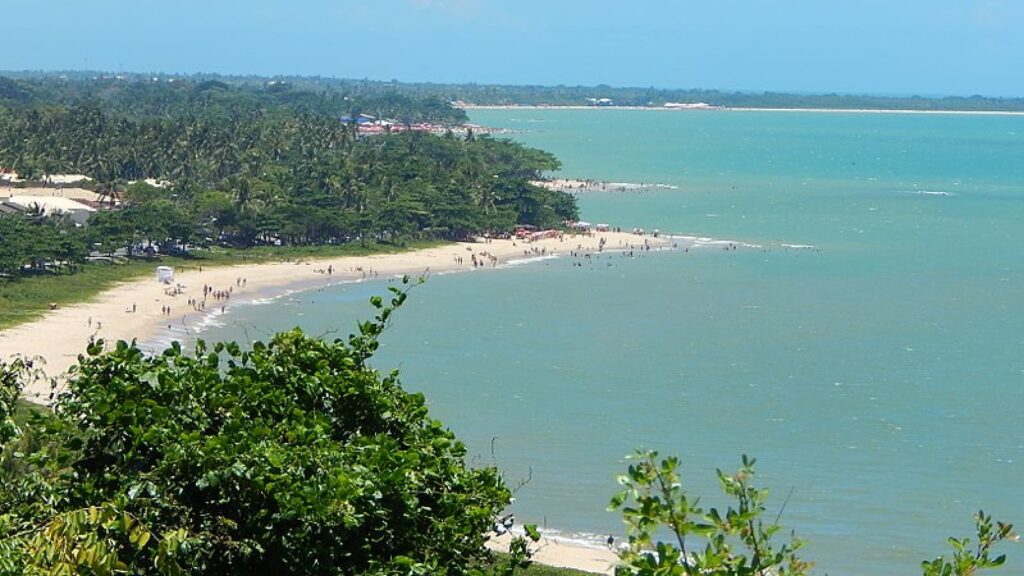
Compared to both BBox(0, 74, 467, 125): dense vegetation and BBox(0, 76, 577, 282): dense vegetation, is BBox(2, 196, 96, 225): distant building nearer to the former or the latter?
BBox(0, 76, 577, 282): dense vegetation

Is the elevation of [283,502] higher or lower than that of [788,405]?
higher

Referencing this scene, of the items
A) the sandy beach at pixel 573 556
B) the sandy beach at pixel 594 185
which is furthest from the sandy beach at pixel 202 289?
the sandy beach at pixel 594 185

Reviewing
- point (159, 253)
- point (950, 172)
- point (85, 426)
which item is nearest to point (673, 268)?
point (159, 253)

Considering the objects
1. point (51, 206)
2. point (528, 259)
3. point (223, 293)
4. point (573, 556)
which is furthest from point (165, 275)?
point (573, 556)

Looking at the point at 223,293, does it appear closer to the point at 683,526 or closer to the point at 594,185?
the point at 683,526

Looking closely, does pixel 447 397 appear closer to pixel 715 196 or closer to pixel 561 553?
pixel 561 553

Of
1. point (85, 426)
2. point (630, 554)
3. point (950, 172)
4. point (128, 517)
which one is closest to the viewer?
point (630, 554)

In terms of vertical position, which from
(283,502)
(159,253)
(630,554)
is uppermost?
(630,554)

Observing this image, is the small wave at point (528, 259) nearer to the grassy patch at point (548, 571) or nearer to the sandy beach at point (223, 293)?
the sandy beach at point (223, 293)
